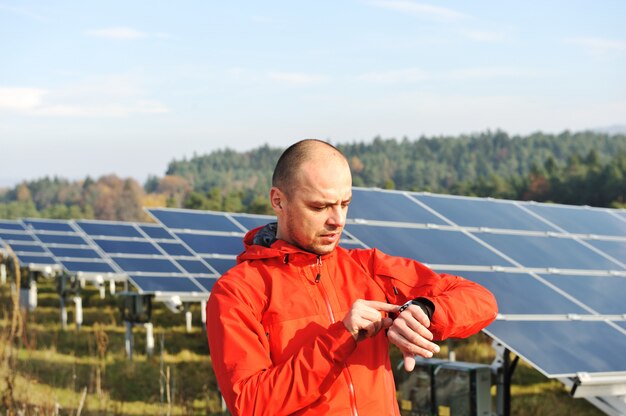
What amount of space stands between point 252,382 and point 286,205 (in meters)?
0.61

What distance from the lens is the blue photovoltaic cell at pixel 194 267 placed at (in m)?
17.2

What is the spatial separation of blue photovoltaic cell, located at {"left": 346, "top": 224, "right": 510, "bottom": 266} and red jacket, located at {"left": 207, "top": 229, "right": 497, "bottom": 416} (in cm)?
473

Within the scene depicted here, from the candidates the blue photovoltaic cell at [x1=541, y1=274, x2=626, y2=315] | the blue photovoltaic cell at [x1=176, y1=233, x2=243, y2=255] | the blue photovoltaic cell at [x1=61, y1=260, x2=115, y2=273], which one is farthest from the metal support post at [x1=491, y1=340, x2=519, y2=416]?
the blue photovoltaic cell at [x1=61, y1=260, x2=115, y2=273]

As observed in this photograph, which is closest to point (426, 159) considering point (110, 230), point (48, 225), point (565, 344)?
point (48, 225)

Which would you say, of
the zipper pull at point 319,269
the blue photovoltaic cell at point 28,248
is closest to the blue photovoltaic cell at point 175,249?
the blue photovoltaic cell at point 28,248

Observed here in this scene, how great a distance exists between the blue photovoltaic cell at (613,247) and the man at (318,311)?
671cm

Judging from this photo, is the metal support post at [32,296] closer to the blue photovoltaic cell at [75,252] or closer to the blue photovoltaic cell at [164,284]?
the blue photovoltaic cell at [75,252]

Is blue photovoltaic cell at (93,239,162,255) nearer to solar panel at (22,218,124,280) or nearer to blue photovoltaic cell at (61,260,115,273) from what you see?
solar panel at (22,218,124,280)

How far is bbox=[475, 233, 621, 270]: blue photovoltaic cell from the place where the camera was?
8.75 metres

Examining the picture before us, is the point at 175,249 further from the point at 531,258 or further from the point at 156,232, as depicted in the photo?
the point at 531,258

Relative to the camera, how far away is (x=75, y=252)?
2567 centimetres

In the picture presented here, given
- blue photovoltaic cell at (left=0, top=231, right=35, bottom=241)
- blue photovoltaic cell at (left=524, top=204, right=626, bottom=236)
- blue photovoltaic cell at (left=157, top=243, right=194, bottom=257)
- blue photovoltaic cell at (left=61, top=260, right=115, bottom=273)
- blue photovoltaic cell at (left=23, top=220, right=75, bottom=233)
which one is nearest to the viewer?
blue photovoltaic cell at (left=524, top=204, right=626, bottom=236)

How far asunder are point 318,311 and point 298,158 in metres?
0.50

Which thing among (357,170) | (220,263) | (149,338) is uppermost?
(220,263)
